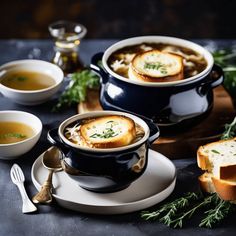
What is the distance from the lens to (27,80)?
2922 millimetres

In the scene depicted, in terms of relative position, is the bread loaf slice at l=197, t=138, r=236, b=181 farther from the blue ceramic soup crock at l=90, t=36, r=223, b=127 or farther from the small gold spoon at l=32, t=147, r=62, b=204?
the small gold spoon at l=32, t=147, r=62, b=204

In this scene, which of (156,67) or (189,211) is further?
(156,67)

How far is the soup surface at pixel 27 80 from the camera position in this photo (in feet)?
9.45

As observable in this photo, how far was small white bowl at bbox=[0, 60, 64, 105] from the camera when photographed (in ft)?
9.06

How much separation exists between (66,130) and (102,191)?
25 cm

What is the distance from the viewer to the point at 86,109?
2.79m

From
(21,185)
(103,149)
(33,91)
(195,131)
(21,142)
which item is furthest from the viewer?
(33,91)

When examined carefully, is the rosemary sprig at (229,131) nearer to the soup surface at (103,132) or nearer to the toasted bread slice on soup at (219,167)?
the toasted bread slice on soup at (219,167)

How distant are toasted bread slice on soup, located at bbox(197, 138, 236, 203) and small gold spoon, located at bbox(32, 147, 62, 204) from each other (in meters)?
0.53

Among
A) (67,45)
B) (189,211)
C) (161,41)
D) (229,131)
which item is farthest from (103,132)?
(67,45)

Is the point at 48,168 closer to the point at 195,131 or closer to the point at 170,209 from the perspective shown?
the point at 170,209

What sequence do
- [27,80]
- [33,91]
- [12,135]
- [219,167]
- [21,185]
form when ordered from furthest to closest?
1. [27,80]
2. [33,91]
3. [12,135]
4. [21,185]
5. [219,167]

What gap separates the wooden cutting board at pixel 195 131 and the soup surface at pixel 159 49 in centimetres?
24

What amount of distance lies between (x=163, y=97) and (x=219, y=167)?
453mm
